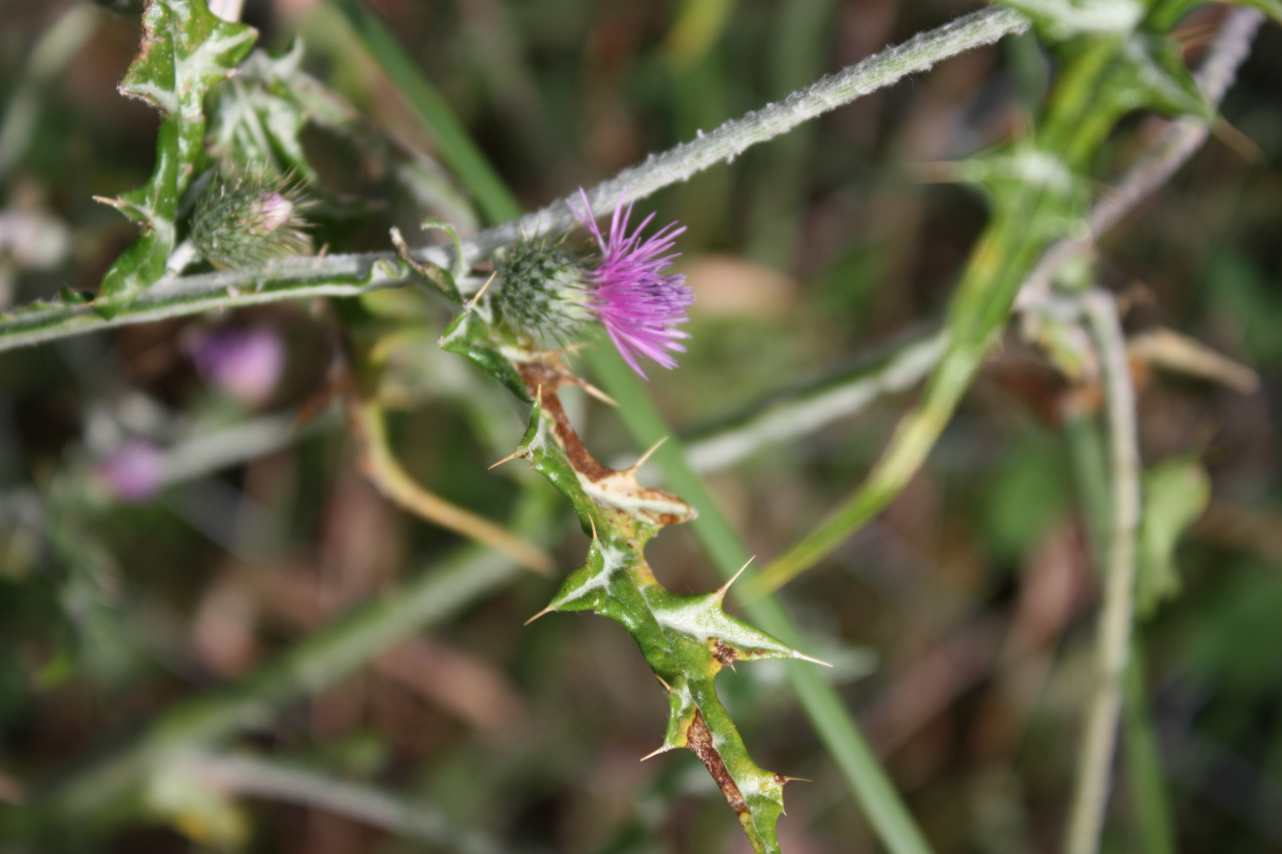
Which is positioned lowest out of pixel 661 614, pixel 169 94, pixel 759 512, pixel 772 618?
pixel 661 614

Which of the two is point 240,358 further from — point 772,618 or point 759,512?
point 759,512

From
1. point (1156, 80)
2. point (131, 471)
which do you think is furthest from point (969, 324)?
point (131, 471)

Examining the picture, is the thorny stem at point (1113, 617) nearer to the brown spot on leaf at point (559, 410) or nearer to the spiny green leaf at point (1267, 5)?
the spiny green leaf at point (1267, 5)

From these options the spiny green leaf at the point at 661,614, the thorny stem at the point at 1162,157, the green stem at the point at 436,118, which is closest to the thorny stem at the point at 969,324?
the thorny stem at the point at 1162,157

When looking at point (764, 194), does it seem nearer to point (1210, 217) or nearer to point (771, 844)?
point (1210, 217)

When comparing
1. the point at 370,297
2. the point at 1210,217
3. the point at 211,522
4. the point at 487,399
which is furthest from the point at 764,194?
the point at 370,297

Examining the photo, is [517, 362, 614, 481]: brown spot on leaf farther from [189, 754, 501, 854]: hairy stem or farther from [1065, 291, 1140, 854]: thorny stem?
[189, 754, 501, 854]: hairy stem
